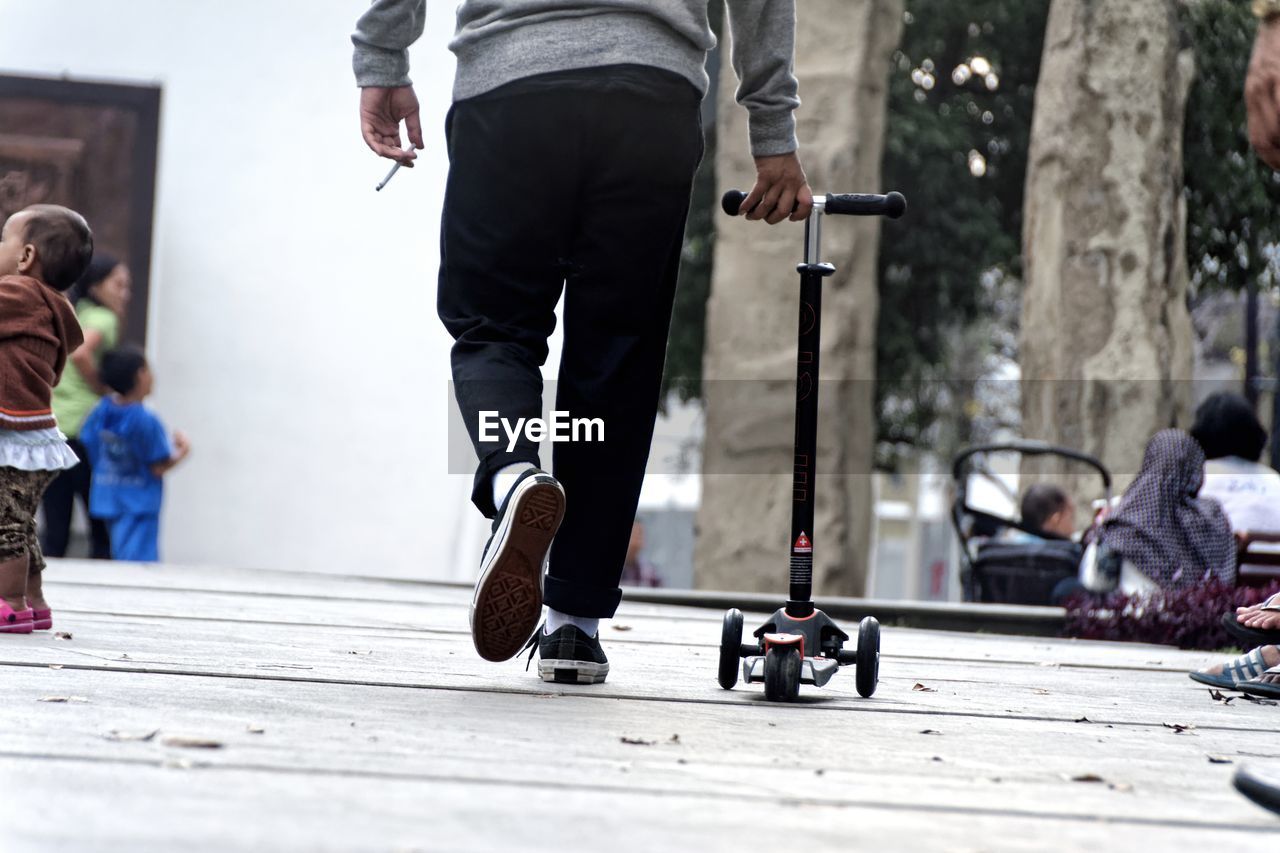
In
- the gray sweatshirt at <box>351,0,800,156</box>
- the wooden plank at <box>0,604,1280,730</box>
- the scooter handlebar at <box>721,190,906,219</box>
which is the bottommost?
the wooden plank at <box>0,604,1280,730</box>

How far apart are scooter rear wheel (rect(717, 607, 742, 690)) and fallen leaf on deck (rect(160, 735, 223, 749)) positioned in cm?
134

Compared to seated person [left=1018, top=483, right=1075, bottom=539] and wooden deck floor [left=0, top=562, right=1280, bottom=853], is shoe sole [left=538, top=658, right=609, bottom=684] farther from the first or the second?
seated person [left=1018, top=483, right=1075, bottom=539]

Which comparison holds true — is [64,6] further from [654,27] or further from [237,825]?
[237,825]

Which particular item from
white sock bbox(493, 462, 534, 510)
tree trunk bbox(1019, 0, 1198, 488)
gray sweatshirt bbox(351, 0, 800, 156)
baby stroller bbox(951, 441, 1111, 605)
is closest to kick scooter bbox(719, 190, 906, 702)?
gray sweatshirt bbox(351, 0, 800, 156)

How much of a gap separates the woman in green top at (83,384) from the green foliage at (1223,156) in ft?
26.9

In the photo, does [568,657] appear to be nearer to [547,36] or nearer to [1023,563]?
[547,36]

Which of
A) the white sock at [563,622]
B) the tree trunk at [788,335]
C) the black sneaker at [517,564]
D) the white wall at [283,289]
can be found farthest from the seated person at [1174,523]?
the white wall at [283,289]

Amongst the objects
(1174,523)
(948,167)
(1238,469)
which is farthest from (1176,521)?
(948,167)

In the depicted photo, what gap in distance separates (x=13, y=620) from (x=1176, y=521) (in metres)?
4.71

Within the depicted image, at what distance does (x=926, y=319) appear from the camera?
14.6 m

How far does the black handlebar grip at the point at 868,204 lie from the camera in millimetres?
3273

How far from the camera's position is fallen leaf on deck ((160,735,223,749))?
217cm

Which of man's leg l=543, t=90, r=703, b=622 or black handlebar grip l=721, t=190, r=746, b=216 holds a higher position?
black handlebar grip l=721, t=190, r=746, b=216

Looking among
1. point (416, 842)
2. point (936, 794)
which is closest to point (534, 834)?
point (416, 842)
